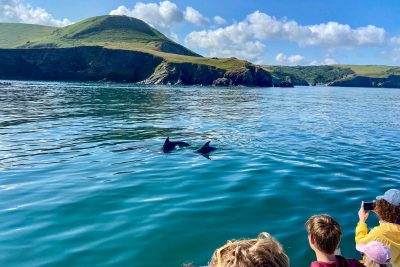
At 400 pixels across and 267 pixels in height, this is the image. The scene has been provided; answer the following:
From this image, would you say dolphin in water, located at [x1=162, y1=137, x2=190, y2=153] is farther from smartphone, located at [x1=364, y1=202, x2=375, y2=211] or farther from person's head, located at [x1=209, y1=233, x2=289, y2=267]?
person's head, located at [x1=209, y1=233, x2=289, y2=267]

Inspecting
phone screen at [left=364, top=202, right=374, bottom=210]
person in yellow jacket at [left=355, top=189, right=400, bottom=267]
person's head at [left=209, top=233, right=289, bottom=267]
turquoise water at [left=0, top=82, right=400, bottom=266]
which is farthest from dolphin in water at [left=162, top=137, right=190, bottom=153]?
person's head at [left=209, top=233, right=289, bottom=267]

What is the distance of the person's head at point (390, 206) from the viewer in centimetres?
822

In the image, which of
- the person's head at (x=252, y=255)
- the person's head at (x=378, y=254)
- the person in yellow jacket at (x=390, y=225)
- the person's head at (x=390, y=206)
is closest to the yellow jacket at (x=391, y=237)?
the person in yellow jacket at (x=390, y=225)

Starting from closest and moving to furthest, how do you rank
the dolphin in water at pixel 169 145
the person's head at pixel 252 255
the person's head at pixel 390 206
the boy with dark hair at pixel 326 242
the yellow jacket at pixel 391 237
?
the person's head at pixel 252 255, the boy with dark hair at pixel 326 242, the yellow jacket at pixel 391 237, the person's head at pixel 390 206, the dolphin in water at pixel 169 145

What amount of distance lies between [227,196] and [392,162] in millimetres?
12062

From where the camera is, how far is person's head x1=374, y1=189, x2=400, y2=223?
8.22 meters

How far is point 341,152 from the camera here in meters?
25.2

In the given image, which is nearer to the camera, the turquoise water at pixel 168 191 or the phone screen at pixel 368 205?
the phone screen at pixel 368 205

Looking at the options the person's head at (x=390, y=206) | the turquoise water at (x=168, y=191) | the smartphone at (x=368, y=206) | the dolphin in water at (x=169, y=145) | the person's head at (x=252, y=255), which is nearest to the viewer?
the person's head at (x=252, y=255)

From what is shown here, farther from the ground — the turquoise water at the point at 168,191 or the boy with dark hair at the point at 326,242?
the boy with dark hair at the point at 326,242

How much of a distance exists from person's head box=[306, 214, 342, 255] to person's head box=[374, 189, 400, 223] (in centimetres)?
251

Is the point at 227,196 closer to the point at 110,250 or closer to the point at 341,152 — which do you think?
the point at 110,250

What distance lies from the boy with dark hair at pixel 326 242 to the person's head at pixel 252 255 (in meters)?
3.11

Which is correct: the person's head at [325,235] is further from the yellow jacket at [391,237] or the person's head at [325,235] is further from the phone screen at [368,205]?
the phone screen at [368,205]
